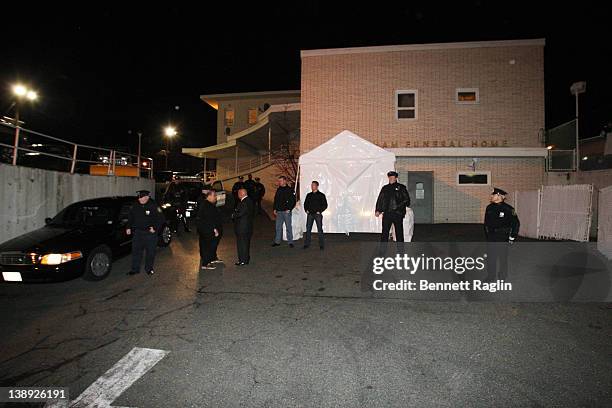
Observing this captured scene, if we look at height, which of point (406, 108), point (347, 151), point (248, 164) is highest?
point (406, 108)

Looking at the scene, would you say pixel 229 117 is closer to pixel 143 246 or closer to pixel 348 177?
pixel 348 177

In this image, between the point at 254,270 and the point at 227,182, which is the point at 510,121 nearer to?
the point at 254,270

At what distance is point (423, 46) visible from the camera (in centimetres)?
1460

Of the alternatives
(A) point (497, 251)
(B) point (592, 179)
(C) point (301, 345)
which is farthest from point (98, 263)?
(B) point (592, 179)

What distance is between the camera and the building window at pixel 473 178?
14453mm

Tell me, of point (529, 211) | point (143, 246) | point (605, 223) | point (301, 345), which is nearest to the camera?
point (301, 345)

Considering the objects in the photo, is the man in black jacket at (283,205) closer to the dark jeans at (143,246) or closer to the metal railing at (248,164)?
the dark jeans at (143,246)

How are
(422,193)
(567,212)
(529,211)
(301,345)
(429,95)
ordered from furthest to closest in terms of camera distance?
(429,95) → (422,193) → (529,211) → (567,212) → (301,345)

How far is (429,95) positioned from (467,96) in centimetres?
147

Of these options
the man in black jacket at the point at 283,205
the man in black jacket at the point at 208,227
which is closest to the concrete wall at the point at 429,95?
the man in black jacket at the point at 283,205

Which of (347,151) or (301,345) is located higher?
(347,151)

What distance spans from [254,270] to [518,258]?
5777mm

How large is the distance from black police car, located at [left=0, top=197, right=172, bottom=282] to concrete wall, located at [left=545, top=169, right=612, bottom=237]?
1267cm

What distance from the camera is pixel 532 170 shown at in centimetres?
1428
